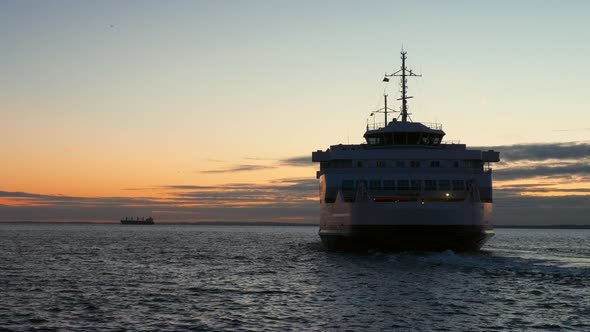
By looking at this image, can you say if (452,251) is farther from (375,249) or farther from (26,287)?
(26,287)

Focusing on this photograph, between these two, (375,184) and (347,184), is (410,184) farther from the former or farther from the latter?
(347,184)

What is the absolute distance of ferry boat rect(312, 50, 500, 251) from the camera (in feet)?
164

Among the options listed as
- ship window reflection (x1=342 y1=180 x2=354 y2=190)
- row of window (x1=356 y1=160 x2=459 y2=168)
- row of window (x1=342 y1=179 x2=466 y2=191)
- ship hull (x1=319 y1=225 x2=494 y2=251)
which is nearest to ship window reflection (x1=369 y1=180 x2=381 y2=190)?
row of window (x1=342 y1=179 x2=466 y2=191)

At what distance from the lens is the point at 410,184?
5588 cm

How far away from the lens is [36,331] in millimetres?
23922

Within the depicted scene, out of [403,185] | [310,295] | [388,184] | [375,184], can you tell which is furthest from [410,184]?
[310,295]

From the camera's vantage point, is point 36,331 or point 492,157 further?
point 492,157

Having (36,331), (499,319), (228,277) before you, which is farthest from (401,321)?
(228,277)

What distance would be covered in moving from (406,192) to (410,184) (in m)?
0.81

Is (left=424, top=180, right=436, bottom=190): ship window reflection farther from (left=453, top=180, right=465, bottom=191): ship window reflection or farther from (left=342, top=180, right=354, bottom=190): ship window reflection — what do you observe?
(left=342, top=180, right=354, bottom=190): ship window reflection

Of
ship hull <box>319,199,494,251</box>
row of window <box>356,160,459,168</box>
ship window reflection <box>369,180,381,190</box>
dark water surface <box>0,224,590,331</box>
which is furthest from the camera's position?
row of window <box>356,160,459,168</box>

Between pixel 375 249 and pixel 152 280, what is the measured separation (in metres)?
19.5

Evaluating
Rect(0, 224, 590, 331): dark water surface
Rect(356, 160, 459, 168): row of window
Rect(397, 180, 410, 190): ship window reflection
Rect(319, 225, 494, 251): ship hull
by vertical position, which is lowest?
Rect(0, 224, 590, 331): dark water surface

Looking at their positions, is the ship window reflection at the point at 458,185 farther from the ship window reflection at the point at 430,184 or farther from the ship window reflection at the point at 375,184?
the ship window reflection at the point at 375,184
